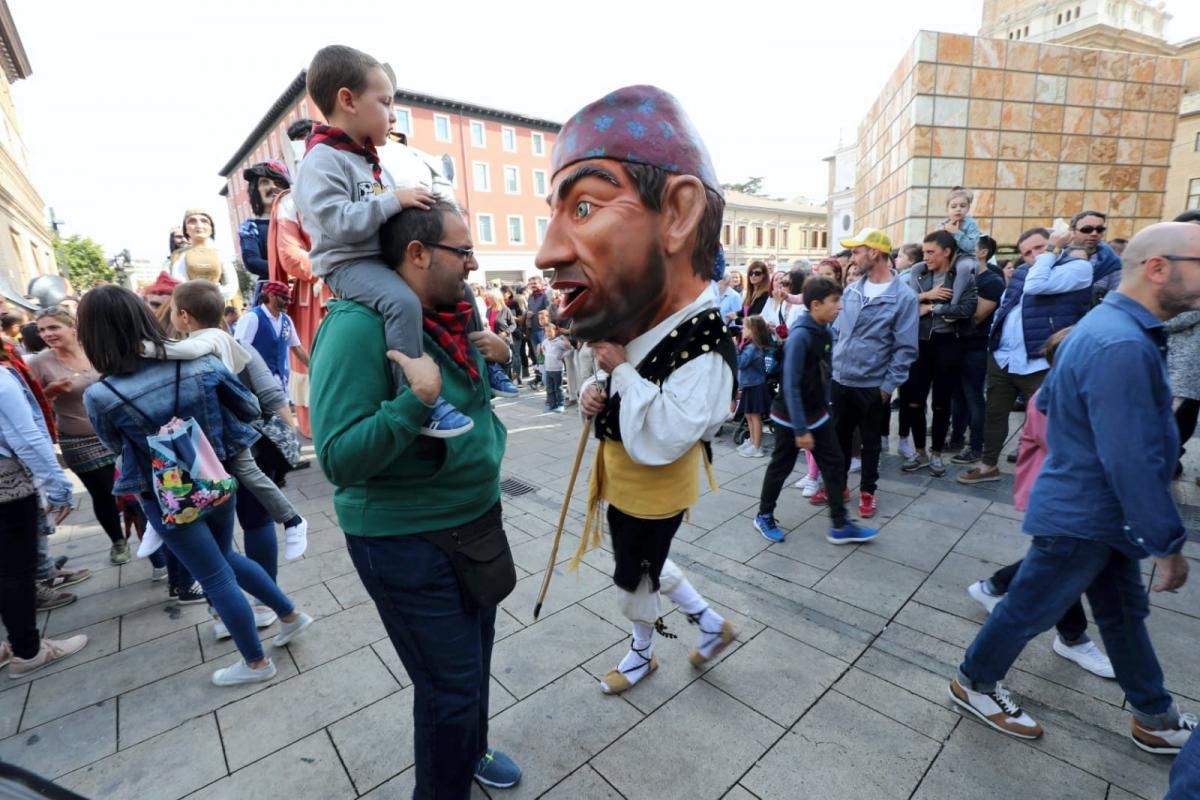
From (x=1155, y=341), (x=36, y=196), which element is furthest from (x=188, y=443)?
(x=36, y=196)

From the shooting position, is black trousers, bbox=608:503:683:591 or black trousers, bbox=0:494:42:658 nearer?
black trousers, bbox=608:503:683:591

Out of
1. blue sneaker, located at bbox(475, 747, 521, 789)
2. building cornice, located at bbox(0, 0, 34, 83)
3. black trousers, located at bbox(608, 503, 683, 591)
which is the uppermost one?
building cornice, located at bbox(0, 0, 34, 83)

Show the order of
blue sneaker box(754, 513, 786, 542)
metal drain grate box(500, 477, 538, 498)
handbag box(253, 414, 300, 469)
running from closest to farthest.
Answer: handbag box(253, 414, 300, 469) < blue sneaker box(754, 513, 786, 542) < metal drain grate box(500, 477, 538, 498)

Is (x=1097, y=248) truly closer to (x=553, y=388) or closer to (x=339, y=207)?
(x=339, y=207)

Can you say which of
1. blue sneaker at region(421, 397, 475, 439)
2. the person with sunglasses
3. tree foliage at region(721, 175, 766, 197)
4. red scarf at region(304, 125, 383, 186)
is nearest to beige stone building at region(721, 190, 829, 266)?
tree foliage at region(721, 175, 766, 197)

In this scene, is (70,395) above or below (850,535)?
above

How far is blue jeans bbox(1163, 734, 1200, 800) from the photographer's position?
1438 mm

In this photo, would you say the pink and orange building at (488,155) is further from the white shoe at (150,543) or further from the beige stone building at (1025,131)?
the white shoe at (150,543)

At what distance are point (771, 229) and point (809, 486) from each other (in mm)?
47671

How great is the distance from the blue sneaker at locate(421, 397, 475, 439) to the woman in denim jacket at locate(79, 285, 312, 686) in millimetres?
1808

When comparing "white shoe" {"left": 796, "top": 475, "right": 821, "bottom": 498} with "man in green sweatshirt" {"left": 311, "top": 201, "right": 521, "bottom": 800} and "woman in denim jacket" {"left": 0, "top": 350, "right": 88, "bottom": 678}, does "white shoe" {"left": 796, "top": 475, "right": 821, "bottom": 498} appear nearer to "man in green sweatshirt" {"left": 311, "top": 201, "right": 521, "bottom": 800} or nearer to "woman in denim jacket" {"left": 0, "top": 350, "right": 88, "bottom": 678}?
"man in green sweatshirt" {"left": 311, "top": 201, "right": 521, "bottom": 800}

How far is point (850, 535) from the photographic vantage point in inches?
148

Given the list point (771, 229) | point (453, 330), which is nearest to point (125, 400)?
point (453, 330)

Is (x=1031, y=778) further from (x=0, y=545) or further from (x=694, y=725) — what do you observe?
(x=0, y=545)
